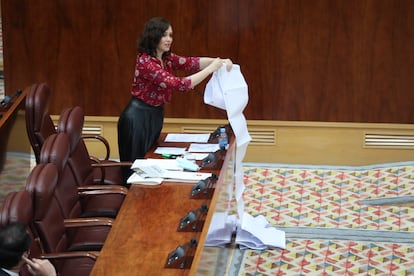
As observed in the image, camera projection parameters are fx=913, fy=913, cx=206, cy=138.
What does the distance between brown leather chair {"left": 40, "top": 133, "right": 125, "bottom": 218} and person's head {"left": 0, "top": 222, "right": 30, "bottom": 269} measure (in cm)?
121

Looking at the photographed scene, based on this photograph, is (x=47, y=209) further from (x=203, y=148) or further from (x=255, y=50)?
(x=255, y=50)

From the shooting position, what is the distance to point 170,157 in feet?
18.4

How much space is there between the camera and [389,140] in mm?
7633

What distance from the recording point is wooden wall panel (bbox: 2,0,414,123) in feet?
24.4

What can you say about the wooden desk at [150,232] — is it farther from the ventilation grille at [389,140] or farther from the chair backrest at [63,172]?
the ventilation grille at [389,140]

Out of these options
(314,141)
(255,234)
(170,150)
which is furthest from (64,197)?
(314,141)

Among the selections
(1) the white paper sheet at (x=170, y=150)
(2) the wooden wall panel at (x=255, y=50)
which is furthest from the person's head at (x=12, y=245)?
(2) the wooden wall panel at (x=255, y=50)

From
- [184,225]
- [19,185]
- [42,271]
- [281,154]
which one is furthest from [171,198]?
[281,154]

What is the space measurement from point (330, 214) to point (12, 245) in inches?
139

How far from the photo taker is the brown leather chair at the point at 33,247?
157 inches

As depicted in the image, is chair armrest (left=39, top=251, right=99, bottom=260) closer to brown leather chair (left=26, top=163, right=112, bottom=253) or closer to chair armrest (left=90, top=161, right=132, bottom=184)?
brown leather chair (left=26, top=163, right=112, bottom=253)

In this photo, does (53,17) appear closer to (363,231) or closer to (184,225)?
(363,231)

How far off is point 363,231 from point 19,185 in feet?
7.98

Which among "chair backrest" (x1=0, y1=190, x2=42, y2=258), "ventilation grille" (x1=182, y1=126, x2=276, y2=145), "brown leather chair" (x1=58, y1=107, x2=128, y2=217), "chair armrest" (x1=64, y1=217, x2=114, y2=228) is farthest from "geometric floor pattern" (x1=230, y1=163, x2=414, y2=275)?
"chair backrest" (x1=0, y1=190, x2=42, y2=258)
